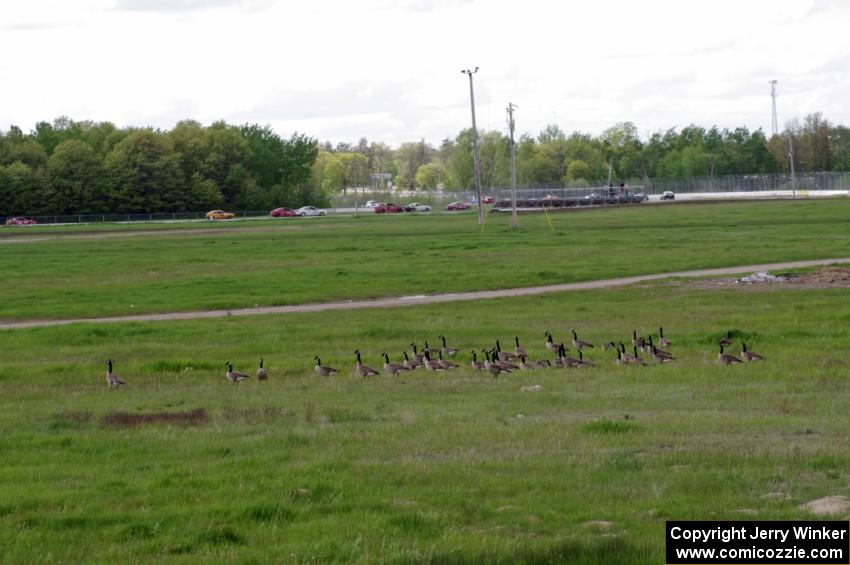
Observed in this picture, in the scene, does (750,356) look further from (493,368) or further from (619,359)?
(493,368)

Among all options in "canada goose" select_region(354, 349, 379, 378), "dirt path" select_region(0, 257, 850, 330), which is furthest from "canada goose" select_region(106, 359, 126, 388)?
"dirt path" select_region(0, 257, 850, 330)

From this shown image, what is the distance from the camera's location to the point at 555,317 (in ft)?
108

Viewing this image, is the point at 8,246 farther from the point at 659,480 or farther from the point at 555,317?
the point at 659,480

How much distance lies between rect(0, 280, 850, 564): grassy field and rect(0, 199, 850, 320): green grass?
15629 millimetres

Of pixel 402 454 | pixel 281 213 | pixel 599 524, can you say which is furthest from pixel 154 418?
pixel 281 213

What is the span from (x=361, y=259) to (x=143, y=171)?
10532 cm

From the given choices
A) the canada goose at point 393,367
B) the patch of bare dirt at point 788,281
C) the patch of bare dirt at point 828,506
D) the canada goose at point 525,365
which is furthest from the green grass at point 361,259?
the patch of bare dirt at point 828,506

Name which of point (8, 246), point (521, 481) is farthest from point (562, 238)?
point (521, 481)

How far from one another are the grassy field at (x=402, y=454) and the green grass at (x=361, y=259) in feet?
51.3

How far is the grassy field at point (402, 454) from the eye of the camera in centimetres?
1056

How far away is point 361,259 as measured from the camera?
60.3m

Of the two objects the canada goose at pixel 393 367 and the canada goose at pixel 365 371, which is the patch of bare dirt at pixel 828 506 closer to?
the canada goose at pixel 365 371

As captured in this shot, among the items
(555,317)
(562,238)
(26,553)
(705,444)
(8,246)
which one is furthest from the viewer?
(8,246)

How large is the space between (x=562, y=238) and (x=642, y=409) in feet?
190
